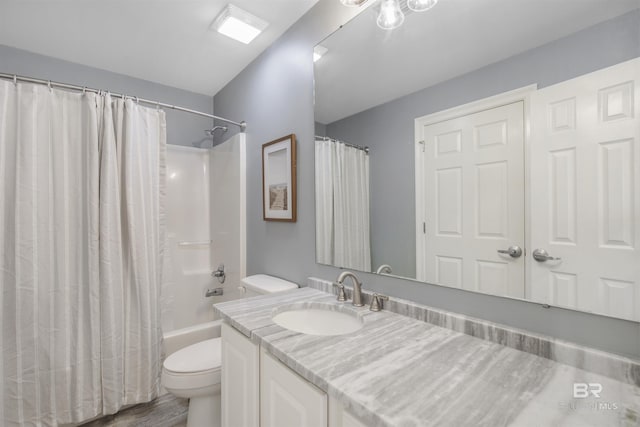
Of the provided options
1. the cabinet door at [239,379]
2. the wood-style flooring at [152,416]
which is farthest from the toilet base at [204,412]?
the cabinet door at [239,379]

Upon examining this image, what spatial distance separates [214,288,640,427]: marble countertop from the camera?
57 centimetres

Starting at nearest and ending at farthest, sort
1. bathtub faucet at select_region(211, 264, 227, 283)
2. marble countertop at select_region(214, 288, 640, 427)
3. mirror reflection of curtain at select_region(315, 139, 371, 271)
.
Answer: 1. marble countertop at select_region(214, 288, 640, 427)
2. mirror reflection of curtain at select_region(315, 139, 371, 271)
3. bathtub faucet at select_region(211, 264, 227, 283)

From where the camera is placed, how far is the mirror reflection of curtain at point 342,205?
138 cm

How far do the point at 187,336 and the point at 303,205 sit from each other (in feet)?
3.79

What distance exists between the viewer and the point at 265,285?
1.77m

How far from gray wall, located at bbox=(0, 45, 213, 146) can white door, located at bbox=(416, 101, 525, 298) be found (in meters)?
2.40

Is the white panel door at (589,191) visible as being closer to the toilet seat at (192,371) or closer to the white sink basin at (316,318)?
the white sink basin at (316,318)

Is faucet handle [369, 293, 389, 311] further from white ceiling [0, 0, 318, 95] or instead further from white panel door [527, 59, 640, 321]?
white ceiling [0, 0, 318, 95]

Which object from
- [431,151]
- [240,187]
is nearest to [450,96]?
[431,151]

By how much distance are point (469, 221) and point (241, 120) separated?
2.00 m

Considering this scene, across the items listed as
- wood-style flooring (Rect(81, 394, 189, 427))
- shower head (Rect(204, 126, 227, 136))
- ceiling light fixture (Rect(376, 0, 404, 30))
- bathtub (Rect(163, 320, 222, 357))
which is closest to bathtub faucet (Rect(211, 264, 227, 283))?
bathtub (Rect(163, 320, 222, 357))

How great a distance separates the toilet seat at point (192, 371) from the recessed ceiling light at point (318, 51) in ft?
5.78

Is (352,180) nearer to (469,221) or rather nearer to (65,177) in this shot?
(469,221)

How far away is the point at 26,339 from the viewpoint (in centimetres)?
151
